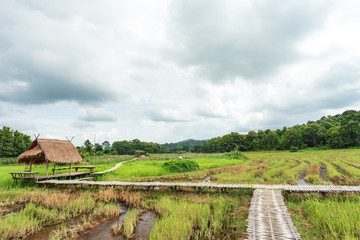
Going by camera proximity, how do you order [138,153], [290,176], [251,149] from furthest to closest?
[251,149] < [138,153] < [290,176]

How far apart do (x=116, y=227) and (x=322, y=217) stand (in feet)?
19.6

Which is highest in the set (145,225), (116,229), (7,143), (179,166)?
(7,143)

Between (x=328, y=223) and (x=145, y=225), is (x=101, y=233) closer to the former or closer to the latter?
(x=145, y=225)

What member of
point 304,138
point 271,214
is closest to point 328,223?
point 271,214

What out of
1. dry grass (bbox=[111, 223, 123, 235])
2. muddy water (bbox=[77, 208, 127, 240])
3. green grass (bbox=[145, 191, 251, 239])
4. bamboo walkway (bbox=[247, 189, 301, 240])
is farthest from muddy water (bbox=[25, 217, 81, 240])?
bamboo walkway (bbox=[247, 189, 301, 240])

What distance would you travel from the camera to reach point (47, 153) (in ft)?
38.0

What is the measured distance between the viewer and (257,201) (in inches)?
259

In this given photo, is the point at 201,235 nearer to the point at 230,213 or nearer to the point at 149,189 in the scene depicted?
the point at 230,213

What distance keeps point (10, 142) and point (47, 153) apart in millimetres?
39132

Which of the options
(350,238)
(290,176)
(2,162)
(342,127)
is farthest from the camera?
(342,127)

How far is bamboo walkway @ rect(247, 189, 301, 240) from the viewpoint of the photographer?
4.18m

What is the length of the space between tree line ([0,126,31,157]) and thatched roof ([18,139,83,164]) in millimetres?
36000

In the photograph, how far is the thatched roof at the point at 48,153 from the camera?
11641mm

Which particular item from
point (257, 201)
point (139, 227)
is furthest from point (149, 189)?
point (257, 201)
